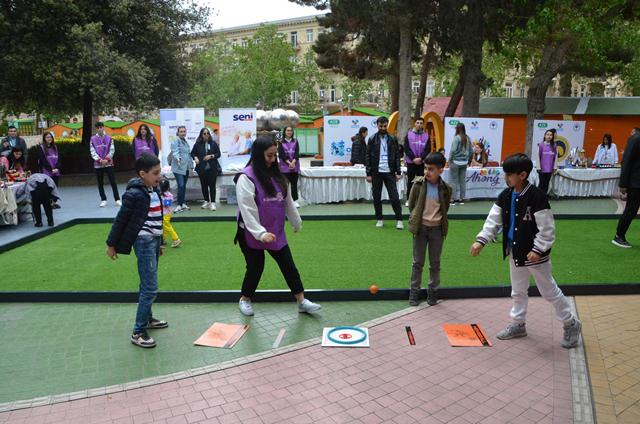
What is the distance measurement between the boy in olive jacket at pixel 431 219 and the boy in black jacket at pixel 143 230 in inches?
107

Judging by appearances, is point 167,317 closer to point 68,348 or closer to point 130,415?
point 68,348

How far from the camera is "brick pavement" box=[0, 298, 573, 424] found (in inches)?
140

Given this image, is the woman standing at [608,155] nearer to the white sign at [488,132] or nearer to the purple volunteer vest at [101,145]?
the white sign at [488,132]

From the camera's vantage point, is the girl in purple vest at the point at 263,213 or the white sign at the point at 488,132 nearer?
the girl in purple vest at the point at 263,213

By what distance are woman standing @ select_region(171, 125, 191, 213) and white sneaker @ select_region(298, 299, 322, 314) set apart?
22.6 feet

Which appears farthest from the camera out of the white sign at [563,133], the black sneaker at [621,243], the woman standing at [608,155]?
the white sign at [563,133]

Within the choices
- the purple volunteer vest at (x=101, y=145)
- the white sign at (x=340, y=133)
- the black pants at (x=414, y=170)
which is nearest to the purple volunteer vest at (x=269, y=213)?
the black pants at (x=414, y=170)

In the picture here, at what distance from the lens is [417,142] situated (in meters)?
10.5

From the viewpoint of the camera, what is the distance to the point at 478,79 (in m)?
17.6

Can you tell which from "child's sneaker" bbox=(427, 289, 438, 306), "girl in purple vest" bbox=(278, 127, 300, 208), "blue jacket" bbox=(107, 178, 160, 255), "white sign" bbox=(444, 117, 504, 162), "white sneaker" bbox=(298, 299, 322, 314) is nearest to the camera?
"blue jacket" bbox=(107, 178, 160, 255)

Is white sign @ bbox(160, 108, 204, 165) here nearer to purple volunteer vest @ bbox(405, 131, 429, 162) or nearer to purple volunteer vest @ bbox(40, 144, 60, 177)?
purple volunteer vest @ bbox(40, 144, 60, 177)

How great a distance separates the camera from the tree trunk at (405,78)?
63.6 feet

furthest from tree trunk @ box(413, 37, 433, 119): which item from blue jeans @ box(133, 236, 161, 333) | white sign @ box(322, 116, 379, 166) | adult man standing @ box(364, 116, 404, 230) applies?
blue jeans @ box(133, 236, 161, 333)

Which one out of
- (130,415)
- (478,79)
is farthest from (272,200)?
(478,79)
